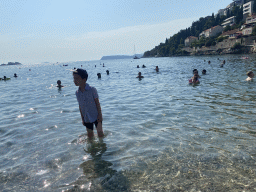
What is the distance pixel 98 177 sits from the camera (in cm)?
414

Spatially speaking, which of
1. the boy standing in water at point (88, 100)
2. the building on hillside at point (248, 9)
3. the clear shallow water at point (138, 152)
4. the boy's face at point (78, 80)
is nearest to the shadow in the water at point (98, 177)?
the clear shallow water at point (138, 152)

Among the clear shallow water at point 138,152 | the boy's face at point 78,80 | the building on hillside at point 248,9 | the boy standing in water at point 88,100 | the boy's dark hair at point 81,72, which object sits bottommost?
the clear shallow water at point 138,152

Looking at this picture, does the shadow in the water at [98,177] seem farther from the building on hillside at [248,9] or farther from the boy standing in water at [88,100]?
the building on hillside at [248,9]

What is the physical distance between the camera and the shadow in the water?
3789 millimetres

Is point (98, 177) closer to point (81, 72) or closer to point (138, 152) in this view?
point (138, 152)

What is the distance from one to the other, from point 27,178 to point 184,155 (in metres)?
4.08

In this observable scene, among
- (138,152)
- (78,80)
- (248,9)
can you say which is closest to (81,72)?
(78,80)

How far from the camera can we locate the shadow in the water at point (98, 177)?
3.79m

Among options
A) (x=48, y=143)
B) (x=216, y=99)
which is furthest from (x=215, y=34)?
(x=48, y=143)

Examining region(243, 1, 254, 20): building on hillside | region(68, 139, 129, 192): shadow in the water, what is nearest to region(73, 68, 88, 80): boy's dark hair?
region(68, 139, 129, 192): shadow in the water

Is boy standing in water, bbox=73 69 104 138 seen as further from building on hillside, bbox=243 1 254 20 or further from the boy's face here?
building on hillside, bbox=243 1 254 20

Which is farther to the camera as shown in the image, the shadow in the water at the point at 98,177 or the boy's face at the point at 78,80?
the boy's face at the point at 78,80

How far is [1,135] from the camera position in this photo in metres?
7.14

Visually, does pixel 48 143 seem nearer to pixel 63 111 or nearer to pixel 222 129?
pixel 63 111
